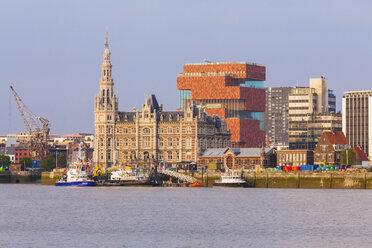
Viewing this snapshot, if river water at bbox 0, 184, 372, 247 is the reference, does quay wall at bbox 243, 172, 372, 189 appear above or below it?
above

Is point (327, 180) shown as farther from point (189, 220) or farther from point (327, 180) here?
point (189, 220)

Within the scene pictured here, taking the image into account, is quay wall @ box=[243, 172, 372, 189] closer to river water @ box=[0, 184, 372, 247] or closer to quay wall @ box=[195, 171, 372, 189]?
quay wall @ box=[195, 171, 372, 189]

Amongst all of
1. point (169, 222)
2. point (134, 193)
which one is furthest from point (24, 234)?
point (134, 193)

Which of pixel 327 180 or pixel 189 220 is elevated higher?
pixel 327 180

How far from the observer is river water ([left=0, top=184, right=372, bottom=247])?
9912 cm

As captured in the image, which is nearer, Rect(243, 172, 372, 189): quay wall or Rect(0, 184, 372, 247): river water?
Rect(0, 184, 372, 247): river water

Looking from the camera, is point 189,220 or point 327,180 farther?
point 327,180

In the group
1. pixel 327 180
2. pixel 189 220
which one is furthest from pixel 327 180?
pixel 189 220

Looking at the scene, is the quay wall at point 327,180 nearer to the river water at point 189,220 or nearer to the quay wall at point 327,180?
the quay wall at point 327,180

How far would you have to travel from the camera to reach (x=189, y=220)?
120000 mm

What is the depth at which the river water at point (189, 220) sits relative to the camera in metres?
99.1

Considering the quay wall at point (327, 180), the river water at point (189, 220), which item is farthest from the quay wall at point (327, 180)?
the river water at point (189, 220)

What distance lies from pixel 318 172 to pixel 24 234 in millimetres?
102313

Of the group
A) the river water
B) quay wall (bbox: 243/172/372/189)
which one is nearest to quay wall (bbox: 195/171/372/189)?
quay wall (bbox: 243/172/372/189)
